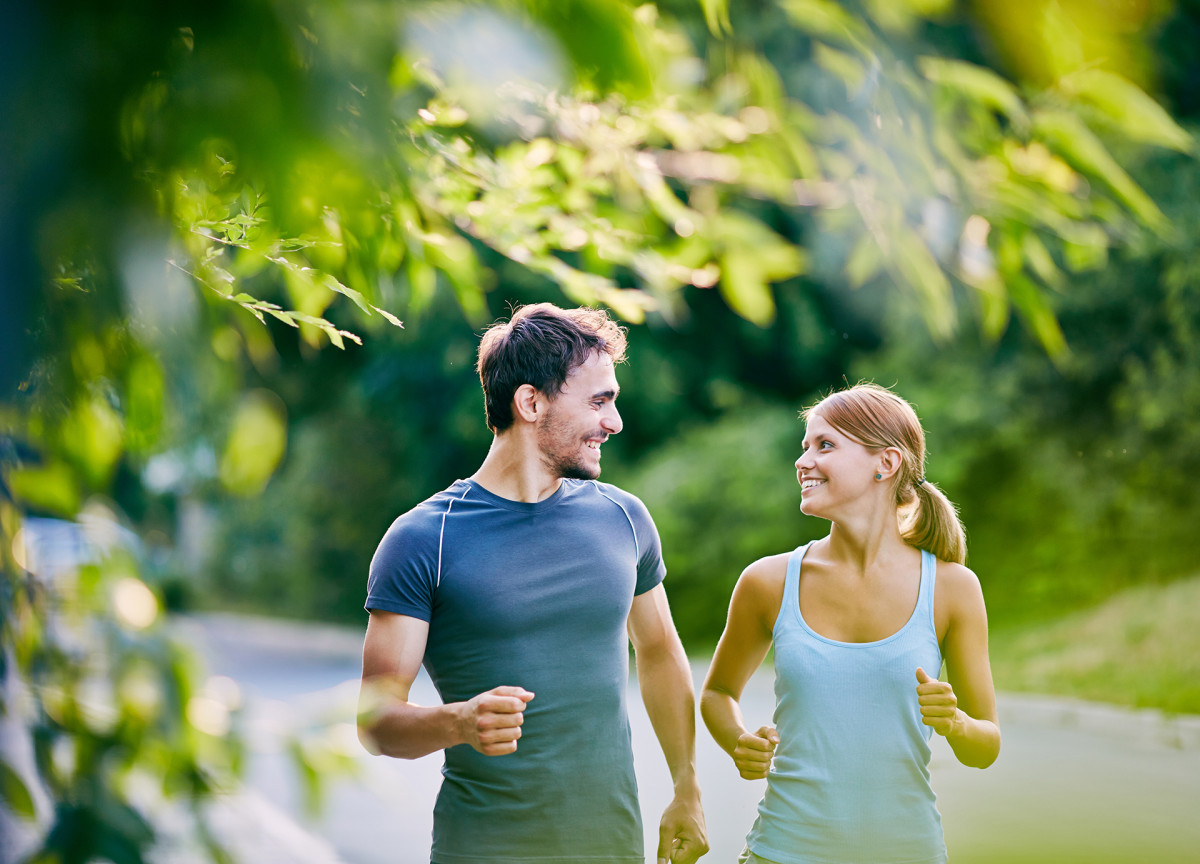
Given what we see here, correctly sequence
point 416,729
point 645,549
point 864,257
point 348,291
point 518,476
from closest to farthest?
point 348,291 < point 864,257 < point 416,729 < point 518,476 < point 645,549

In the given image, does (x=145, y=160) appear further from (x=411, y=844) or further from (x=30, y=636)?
(x=411, y=844)

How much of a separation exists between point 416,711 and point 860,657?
89 cm

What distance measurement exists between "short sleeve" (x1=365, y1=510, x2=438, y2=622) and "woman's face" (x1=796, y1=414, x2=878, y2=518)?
2.58ft

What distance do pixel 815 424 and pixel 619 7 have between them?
1.93 metres

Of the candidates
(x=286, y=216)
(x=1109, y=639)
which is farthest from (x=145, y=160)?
(x=1109, y=639)

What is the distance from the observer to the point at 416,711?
229cm

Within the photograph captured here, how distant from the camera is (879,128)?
124 cm

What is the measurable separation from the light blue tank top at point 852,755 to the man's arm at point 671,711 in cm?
23

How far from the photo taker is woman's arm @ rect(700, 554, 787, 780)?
262 centimetres

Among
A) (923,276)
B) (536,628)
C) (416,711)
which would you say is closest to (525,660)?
(536,628)

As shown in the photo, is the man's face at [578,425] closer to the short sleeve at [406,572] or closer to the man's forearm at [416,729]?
the short sleeve at [406,572]

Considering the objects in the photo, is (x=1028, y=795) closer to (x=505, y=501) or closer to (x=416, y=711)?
(x=505, y=501)

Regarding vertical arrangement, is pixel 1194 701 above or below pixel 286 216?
below

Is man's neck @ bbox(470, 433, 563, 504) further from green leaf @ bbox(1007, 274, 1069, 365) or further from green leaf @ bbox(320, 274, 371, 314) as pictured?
green leaf @ bbox(1007, 274, 1069, 365)
